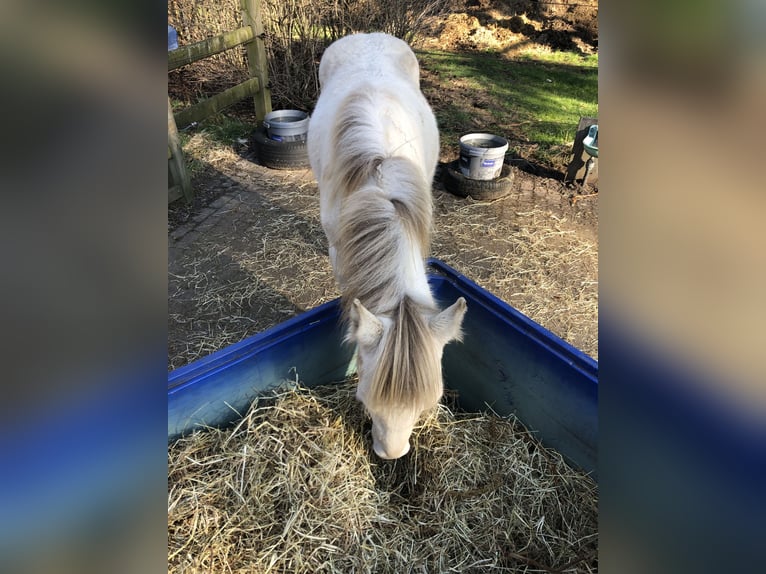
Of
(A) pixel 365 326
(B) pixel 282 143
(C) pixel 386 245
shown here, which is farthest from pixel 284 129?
(A) pixel 365 326

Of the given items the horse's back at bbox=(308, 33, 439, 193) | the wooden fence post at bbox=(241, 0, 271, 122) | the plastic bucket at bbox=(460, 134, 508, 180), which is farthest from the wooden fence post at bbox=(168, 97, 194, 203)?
the plastic bucket at bbox=(460, 134, 508, 180)

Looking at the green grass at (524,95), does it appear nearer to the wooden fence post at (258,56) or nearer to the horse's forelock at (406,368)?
the wooden fence post at (258,56)

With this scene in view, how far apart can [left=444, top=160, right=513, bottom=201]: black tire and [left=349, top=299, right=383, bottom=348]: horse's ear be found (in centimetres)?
337

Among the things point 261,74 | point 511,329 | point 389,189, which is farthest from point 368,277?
point 261,74

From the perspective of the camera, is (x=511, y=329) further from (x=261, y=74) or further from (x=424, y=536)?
(x=261, y=74)

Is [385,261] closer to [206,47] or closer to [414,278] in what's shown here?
[414,278]

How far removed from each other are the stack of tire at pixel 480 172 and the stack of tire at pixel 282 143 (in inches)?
64.6

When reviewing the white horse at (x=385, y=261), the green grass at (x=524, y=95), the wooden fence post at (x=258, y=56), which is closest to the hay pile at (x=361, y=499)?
the white horse at (x=385, y=261)

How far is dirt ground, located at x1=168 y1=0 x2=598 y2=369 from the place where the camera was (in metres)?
3.47

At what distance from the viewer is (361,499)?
2.16 m

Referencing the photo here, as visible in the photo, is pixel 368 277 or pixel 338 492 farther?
pixel 338 492

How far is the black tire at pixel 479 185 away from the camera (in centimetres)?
478
